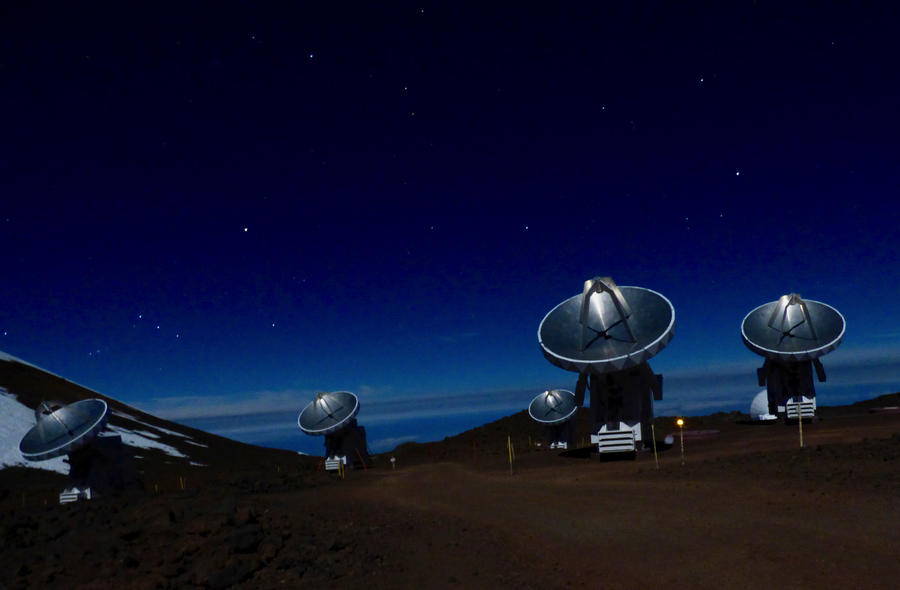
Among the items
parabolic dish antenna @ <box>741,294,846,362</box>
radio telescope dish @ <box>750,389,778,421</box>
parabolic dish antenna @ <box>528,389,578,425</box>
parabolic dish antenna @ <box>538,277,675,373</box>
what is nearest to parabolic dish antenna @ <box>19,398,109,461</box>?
parabolic dish antenna @ <box>538,277,675,373</box>

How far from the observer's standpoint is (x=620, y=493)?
54.6 feet

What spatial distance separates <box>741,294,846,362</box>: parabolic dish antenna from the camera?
37.1 meters

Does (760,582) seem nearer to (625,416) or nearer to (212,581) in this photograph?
(212,581)

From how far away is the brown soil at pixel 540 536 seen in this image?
9312mm

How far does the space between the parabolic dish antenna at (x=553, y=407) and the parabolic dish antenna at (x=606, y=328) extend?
56.0ft

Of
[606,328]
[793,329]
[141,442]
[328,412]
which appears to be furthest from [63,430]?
[141,442]

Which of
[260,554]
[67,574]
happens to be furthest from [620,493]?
[67,574]

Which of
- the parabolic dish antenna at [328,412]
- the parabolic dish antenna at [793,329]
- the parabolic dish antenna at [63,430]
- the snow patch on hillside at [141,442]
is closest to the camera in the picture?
the parabolic dish antenna at [63,430]

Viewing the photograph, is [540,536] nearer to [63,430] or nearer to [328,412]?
[63,430]

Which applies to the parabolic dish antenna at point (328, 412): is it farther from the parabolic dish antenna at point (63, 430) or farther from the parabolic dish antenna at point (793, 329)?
the parabolic dish antenna at point (793, 329)

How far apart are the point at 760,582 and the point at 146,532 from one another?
1296 cm

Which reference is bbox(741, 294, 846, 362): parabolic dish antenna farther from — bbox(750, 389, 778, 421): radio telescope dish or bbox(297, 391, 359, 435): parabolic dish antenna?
bbox(297, 391, 359, 435): parabolic dish antenna

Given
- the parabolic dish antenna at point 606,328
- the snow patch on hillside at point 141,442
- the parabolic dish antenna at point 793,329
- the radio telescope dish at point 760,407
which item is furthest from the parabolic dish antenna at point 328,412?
the snow patch on hillside at point 141,442

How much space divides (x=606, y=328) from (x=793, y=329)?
1927cm
